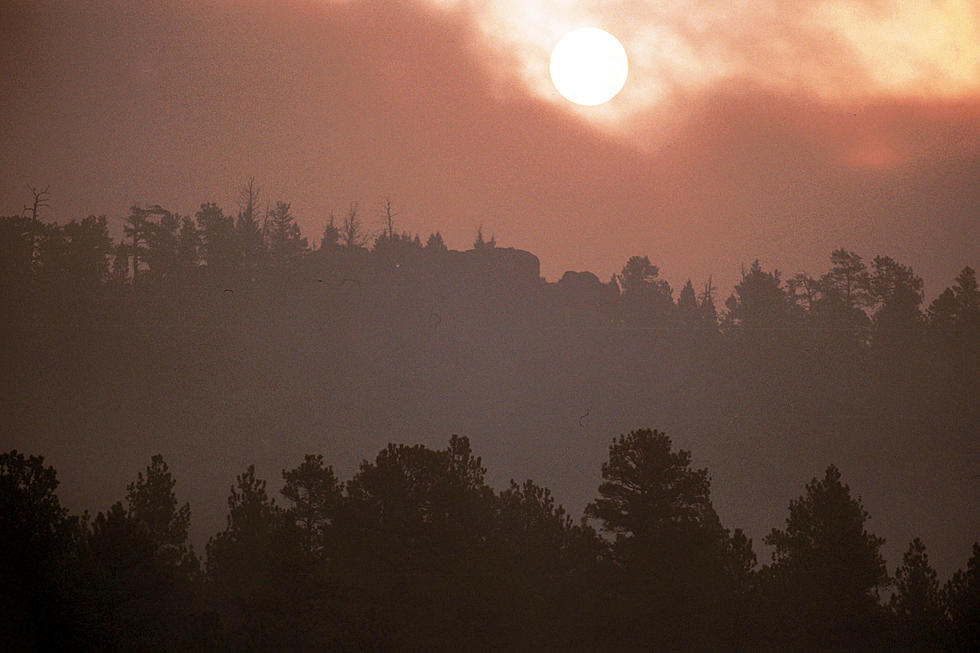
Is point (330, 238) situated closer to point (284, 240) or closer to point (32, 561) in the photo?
point (284, 240)

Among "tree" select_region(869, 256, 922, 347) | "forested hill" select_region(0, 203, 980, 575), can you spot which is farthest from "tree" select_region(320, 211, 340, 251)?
"tree" select_region(869, 256, 922, 347)

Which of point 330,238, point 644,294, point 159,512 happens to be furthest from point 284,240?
point 159,512

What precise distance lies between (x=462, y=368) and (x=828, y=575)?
88803 millimetres

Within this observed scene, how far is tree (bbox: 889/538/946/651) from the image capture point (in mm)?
24344

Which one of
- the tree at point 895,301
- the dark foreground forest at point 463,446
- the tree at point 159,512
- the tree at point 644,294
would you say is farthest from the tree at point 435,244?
the tree at point 159,512

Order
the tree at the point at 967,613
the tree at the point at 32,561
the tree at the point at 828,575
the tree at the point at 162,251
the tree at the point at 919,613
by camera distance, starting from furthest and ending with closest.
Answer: the tree at the point at 162,251, the tree at the point at 828,575, the tree at the point at 919,613, the tree at the point at 967,613, the tree at the point at 32,561

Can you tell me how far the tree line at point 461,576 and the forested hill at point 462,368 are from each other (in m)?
49.9

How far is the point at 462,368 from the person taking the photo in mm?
112750

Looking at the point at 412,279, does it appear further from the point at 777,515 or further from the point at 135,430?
the point at 777,515

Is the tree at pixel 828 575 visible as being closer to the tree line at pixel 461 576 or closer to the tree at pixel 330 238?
the tree line at pixel 461 576

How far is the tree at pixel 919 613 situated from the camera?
2434cm

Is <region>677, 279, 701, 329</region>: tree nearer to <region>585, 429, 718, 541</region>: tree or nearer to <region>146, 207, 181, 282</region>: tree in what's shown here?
<region>146, 207, 181, 282</region>: tree

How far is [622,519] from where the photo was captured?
25.2 metres

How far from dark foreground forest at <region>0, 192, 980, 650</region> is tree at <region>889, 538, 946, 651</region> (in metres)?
0.11
